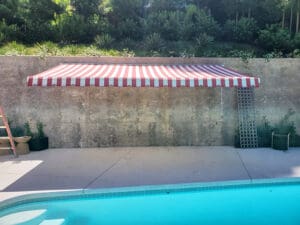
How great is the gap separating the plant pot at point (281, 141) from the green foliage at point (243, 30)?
7.64 metres

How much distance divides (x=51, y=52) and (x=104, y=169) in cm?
785

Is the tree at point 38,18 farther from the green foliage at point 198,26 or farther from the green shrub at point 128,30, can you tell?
the green foliage at point 198,26

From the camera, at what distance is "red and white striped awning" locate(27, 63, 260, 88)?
437 inches

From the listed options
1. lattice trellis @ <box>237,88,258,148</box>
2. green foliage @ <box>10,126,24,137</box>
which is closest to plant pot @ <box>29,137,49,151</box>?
green foliage @ <box>10,126,24,137</box>

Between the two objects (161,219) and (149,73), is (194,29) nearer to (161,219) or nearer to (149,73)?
(149,73)

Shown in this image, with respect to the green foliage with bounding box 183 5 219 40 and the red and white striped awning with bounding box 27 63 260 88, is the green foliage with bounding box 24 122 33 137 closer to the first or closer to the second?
the red and white striped awning with bounding box 27 63 260 88

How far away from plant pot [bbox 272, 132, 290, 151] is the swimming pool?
4.06 meters

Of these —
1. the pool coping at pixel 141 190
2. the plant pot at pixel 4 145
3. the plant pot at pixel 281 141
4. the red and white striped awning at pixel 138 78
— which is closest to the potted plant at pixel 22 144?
the plant pot at pixel 4 145

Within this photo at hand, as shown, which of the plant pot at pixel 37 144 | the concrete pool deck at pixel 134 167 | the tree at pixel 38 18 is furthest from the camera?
the tree at pixel 38 18

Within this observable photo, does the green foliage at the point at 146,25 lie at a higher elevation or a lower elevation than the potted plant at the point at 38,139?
higher

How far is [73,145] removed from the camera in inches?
591

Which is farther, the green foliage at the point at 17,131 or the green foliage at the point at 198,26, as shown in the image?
the green foliage at the point at 198,26

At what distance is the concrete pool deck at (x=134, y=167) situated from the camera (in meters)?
10.0

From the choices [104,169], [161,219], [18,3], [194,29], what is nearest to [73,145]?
[104,169]
